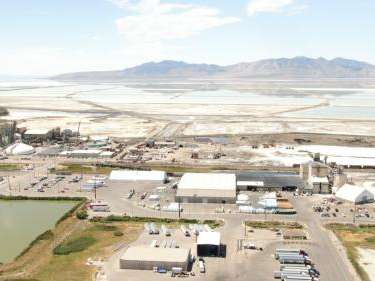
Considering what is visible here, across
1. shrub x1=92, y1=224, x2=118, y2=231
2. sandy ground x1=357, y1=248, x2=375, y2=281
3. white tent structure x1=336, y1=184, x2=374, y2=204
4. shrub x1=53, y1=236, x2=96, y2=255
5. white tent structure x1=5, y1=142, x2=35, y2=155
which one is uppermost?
white tent structure x1=5, y1=142, x2=35, y2=155

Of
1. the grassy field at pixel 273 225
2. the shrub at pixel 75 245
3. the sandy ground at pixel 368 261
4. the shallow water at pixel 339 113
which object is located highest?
the shallow water at pixel 339 113

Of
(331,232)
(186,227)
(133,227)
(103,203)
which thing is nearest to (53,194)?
(103,203)

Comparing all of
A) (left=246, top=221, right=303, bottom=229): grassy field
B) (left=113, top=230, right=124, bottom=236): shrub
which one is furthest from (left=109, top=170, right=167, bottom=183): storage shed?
(left=246, top=221, right=303, bottom=229): grassy field

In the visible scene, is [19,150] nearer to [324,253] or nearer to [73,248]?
[73,248]

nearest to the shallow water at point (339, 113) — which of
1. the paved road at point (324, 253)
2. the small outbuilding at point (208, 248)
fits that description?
the paved road at point (324, 253)

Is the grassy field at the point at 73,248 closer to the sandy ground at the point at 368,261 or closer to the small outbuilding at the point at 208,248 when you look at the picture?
the small outbuilding at the point at 208,248

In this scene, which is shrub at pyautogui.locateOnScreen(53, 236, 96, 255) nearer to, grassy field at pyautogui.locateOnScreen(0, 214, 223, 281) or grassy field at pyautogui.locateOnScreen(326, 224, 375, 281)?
grassy field at pyautogui.locateOnScreen(0, 214, 223, 281)

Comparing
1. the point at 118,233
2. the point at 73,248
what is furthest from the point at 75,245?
A: the point at 118,233
